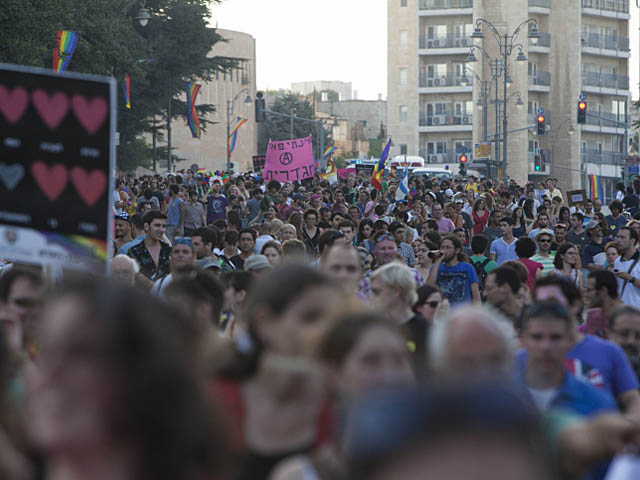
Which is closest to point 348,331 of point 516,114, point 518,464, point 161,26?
point 518,464

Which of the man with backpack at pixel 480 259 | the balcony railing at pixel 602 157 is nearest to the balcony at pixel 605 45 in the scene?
the balcony railing at pixel 602 157

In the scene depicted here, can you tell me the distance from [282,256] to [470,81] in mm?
74029

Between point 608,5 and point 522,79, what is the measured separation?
13.3m

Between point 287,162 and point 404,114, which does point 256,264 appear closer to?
point 287,162

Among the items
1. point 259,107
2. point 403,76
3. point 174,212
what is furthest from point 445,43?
point 174,212

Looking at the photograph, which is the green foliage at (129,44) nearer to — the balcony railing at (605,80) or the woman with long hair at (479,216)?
the woman with long hair at (479,216)

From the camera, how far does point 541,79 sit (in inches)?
3334

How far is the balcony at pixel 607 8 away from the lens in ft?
284

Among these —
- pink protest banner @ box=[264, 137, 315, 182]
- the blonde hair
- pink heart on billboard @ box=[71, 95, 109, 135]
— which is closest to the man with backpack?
the blonde hair

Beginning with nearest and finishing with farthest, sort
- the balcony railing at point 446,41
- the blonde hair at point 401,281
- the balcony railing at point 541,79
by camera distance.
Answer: the blonde hair at point 401,281, the balcony railing at point 446,41, the balcony railing at point 541,79

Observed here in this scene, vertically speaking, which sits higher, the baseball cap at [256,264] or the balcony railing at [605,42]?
the balcony railing at [605,42]

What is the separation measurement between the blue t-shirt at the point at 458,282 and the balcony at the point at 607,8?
7915 centimetres

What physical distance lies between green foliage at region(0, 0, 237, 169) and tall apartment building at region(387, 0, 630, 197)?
24019 mm

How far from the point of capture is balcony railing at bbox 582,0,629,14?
87250mm
